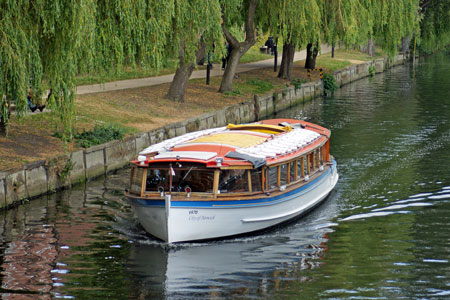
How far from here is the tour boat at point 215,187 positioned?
1748 centimetres

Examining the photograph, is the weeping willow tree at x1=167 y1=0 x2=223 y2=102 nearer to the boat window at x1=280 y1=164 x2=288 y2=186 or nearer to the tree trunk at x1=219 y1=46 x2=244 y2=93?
the tree trunk at x1=219 y1=46 x2=244 y2=93

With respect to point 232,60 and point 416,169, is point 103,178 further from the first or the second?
point 232,60

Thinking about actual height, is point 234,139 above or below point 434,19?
below

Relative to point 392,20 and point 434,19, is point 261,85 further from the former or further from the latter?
point 434,19

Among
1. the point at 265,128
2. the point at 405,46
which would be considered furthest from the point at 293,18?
the point at 405,46

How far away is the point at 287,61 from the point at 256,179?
27.2m

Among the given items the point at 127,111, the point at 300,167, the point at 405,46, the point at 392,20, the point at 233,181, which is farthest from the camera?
the point at 405,46

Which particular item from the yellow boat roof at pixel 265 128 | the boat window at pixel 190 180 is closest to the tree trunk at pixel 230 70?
the yellow boat roof at pixel 265 128

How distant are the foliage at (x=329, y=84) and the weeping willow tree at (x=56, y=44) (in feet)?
85.6

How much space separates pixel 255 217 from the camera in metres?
18.6

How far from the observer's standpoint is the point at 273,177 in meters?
19.1

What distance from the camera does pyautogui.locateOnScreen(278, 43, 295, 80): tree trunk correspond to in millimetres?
44281

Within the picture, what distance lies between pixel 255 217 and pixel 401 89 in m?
32.8

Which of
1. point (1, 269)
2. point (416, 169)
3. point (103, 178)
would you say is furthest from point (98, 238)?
point (416, 169)
